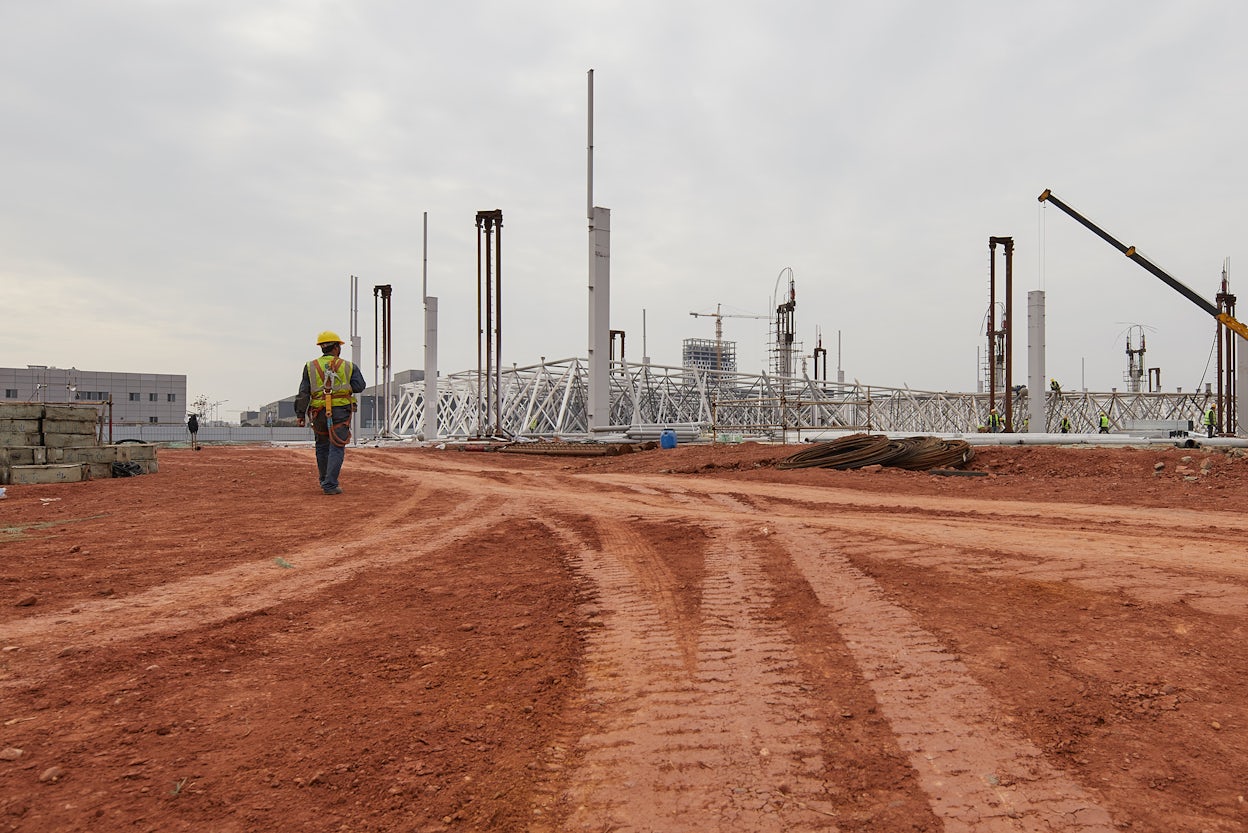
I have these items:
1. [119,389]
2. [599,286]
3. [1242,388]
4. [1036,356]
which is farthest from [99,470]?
[119,389]

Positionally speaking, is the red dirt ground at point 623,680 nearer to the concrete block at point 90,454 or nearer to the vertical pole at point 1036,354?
the concrete block at point 90,454

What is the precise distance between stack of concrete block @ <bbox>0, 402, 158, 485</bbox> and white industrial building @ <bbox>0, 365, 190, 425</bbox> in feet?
165

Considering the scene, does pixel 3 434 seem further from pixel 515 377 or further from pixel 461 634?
pixel 515 377

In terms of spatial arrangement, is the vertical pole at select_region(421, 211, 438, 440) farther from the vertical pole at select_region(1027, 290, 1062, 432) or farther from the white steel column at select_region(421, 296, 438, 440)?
the vertical pole at select_region(1027, 290, 1062, 432)

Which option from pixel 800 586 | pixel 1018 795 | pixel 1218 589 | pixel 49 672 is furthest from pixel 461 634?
pixel 1218 589

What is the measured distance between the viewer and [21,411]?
13.0m

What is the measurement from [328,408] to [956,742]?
30.3 ft

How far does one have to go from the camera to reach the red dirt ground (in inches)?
84.0

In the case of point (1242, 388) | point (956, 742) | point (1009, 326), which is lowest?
point (956, 742)

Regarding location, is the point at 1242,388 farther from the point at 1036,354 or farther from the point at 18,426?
the point at 18,426

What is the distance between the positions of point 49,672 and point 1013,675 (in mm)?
4127

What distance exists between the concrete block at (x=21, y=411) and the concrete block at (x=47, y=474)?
1.42 metres

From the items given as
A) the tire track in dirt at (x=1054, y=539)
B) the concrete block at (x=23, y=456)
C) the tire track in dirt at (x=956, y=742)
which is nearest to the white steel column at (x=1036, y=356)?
the tire track in dirt at (x=1054, y=539)

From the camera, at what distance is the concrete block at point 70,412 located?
1327cm
